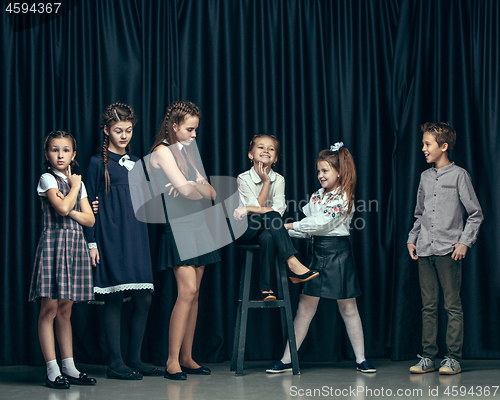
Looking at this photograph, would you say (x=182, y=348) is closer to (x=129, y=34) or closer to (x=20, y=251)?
(x=20, y=251)

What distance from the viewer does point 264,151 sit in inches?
117

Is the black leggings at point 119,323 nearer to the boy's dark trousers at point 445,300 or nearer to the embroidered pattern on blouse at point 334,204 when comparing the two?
the embroidered pattern on blouse at point 334,204

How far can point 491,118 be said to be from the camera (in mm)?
3373

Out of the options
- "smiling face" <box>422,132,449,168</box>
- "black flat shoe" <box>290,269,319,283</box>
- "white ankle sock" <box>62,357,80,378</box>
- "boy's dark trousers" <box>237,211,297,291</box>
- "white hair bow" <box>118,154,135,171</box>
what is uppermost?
"smiling face" <box>422,132,449,168</box>

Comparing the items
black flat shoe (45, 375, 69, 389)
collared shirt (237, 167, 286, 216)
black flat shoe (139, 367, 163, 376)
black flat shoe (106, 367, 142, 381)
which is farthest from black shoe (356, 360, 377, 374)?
black flat shoe (45, 375, 69, 389)

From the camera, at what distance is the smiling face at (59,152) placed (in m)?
2.68

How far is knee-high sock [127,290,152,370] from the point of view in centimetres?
282

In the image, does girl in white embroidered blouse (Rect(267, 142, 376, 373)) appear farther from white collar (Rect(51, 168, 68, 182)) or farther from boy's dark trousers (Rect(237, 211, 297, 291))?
white collar (Rect(51, 168, 68, 182))

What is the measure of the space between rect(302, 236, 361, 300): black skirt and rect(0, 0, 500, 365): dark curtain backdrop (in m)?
0.45

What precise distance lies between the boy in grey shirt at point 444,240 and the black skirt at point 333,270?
0.43 metres

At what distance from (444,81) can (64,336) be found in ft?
9.27

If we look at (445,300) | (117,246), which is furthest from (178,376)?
(445,300)

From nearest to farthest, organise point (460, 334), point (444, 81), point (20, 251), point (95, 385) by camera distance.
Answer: point (95, 385) < point (460, 334) < point (20, 251) < point (444, 81)

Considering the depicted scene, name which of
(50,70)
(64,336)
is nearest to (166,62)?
(50,70)
